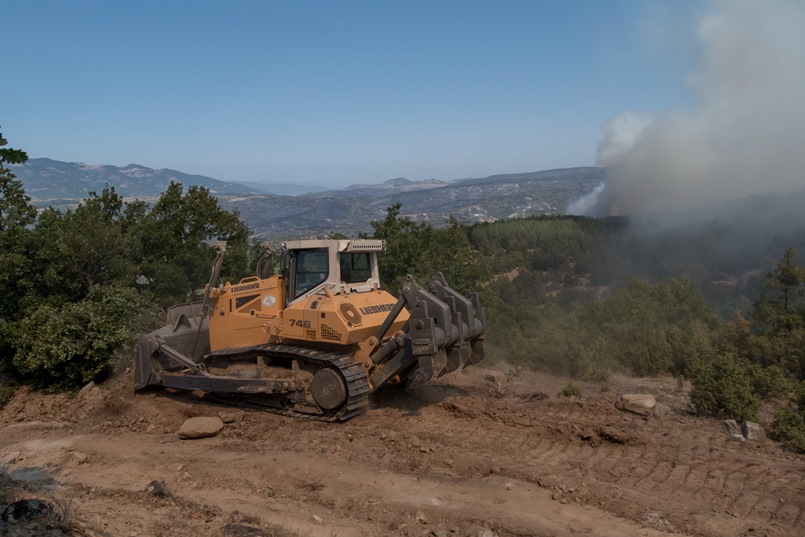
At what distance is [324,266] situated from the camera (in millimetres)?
9969

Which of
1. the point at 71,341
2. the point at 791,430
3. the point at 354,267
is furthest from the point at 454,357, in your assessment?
the point at 71,341

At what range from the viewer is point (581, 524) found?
19.6 ft

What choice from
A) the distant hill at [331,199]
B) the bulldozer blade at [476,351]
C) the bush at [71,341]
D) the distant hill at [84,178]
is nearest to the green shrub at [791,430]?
the bulldozer blade at [476,351]

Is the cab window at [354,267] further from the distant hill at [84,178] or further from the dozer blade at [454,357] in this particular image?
the distant hill at [84,178]

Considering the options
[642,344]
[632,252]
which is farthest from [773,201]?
[642,344]

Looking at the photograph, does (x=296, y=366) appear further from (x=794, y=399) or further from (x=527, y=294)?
(x=527, y=294)

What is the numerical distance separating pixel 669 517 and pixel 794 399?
588cm

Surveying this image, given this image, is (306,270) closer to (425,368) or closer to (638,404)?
(425,368)

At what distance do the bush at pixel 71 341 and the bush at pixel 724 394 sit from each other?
38.3 ft

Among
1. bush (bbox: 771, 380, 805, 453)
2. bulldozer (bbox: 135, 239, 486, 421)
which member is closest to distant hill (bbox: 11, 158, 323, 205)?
bulldozer (bbox: 135, 239, 486, 421)

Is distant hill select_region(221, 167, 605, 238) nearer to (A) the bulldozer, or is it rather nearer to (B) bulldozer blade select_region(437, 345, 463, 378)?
(A) the bulldozer

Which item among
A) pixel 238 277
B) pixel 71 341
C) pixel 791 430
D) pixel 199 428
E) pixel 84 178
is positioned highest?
pixel 84 178

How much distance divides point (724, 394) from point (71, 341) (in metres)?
12.9

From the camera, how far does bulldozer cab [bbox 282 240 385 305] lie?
9.91m
